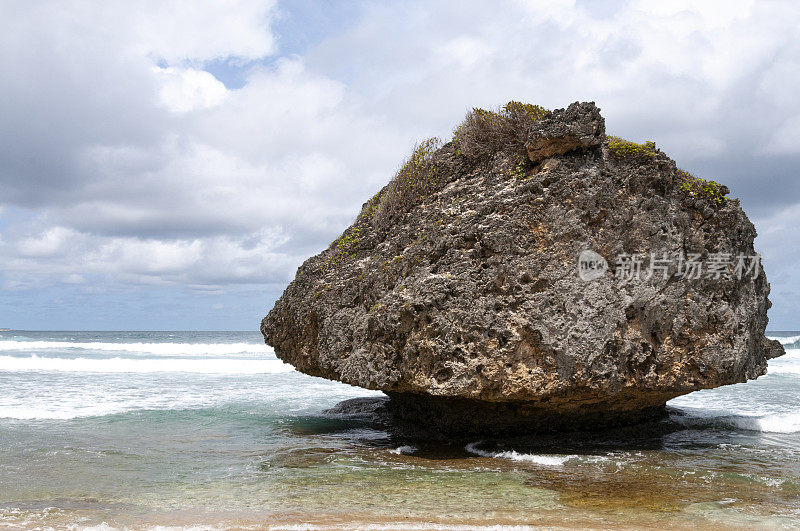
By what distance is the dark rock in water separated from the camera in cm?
825

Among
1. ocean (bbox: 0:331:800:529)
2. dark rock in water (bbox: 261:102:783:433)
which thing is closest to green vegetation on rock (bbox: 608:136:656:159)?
dark rock in water (bbox: 261:102:783:433)

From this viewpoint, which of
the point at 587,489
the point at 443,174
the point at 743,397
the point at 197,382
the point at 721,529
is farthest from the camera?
the point at 197,382

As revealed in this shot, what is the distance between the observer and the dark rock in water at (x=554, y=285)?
8.25 m

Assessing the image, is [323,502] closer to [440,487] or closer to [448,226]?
[440,487]

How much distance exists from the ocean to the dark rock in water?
108 cm

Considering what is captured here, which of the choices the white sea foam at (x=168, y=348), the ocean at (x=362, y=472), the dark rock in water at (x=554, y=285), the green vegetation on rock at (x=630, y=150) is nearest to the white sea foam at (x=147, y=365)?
the white sea foam at (x=168, y=348)

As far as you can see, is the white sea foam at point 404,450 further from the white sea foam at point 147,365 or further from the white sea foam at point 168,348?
the white sea foam at point 168,348

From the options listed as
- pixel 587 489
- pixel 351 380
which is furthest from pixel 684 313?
pixel 351 380

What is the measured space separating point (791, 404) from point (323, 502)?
532 inches

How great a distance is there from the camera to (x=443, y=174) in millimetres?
10070

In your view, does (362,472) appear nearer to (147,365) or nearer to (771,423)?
(771,423)

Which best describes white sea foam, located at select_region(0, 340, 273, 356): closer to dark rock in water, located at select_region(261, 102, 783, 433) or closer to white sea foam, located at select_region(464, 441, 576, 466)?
dark rock in water, located at select_region(261, 102, 783, 433)

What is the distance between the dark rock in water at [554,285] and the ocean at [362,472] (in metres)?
1.08

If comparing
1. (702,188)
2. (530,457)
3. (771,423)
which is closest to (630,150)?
(702,188)
